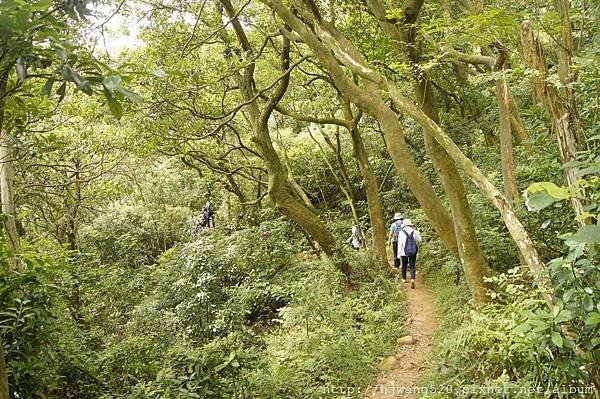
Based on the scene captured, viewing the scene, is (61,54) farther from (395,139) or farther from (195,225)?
(195,225)

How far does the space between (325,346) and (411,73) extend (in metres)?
4.23

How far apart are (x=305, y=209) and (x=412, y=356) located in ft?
13.7

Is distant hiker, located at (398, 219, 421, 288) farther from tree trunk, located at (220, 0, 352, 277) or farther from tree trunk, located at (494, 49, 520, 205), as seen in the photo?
tree trunk, located at (494, 49, 520, 205)

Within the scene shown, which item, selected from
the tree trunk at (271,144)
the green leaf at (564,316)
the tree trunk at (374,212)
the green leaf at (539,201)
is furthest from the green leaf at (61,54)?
the tree trunk at (374,212)

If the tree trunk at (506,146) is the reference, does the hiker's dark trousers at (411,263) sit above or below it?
below

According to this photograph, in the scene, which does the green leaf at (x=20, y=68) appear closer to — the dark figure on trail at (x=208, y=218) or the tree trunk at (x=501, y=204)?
the tree trunk at (x=501, y=204)

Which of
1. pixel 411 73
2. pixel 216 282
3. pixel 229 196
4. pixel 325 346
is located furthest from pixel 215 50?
pixel 229 196

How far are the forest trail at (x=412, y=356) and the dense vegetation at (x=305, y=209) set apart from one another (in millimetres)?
202

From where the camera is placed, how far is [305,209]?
1009cm

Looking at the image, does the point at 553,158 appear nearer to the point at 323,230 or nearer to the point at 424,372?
the point at 424,372

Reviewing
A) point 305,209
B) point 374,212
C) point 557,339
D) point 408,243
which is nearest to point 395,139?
point 408,243

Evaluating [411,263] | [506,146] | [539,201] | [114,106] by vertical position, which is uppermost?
[506,146]

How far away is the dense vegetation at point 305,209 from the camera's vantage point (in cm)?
354

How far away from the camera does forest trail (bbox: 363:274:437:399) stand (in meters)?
5.93
